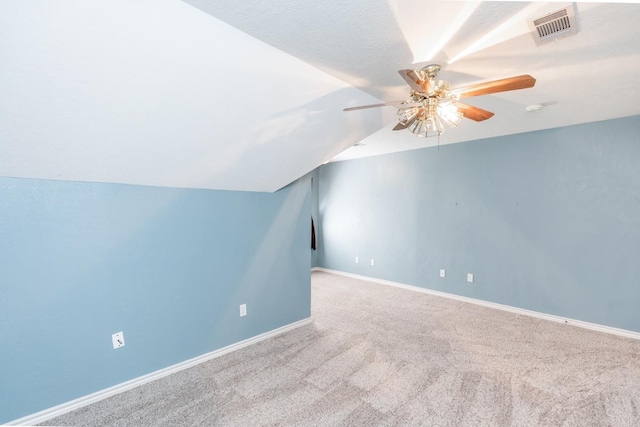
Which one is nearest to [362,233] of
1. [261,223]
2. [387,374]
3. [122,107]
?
[261,223]

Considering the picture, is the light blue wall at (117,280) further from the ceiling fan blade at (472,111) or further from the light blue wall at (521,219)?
the light blue wall at (521,219)

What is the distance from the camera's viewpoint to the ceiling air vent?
1415mm

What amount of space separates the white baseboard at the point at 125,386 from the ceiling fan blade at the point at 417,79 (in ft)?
8.70

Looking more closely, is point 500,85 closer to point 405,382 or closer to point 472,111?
point 472,111

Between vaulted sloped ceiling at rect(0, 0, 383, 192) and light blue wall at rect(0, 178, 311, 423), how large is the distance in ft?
0.75

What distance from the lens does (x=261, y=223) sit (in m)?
3.03

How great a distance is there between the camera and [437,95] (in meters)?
1.79

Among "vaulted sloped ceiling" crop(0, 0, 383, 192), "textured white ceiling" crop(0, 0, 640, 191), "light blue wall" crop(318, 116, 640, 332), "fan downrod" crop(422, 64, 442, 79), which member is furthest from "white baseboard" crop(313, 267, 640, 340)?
"fan downrod" crop(422, 64, 442, 79)

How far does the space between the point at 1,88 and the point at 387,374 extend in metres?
2.90

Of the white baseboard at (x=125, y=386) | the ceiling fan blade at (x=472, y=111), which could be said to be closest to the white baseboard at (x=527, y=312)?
the white baseboard at (x=125, y=386)

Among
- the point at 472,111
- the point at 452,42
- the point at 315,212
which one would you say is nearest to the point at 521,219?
the point at 472,111

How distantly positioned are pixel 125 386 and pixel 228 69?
7.73ft

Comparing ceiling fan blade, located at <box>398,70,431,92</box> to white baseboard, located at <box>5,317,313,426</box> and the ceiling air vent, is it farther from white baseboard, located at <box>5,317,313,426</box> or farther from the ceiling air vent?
white baseboard, located at <box>5,317,313,426</box>

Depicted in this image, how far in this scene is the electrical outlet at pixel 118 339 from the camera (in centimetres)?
215
